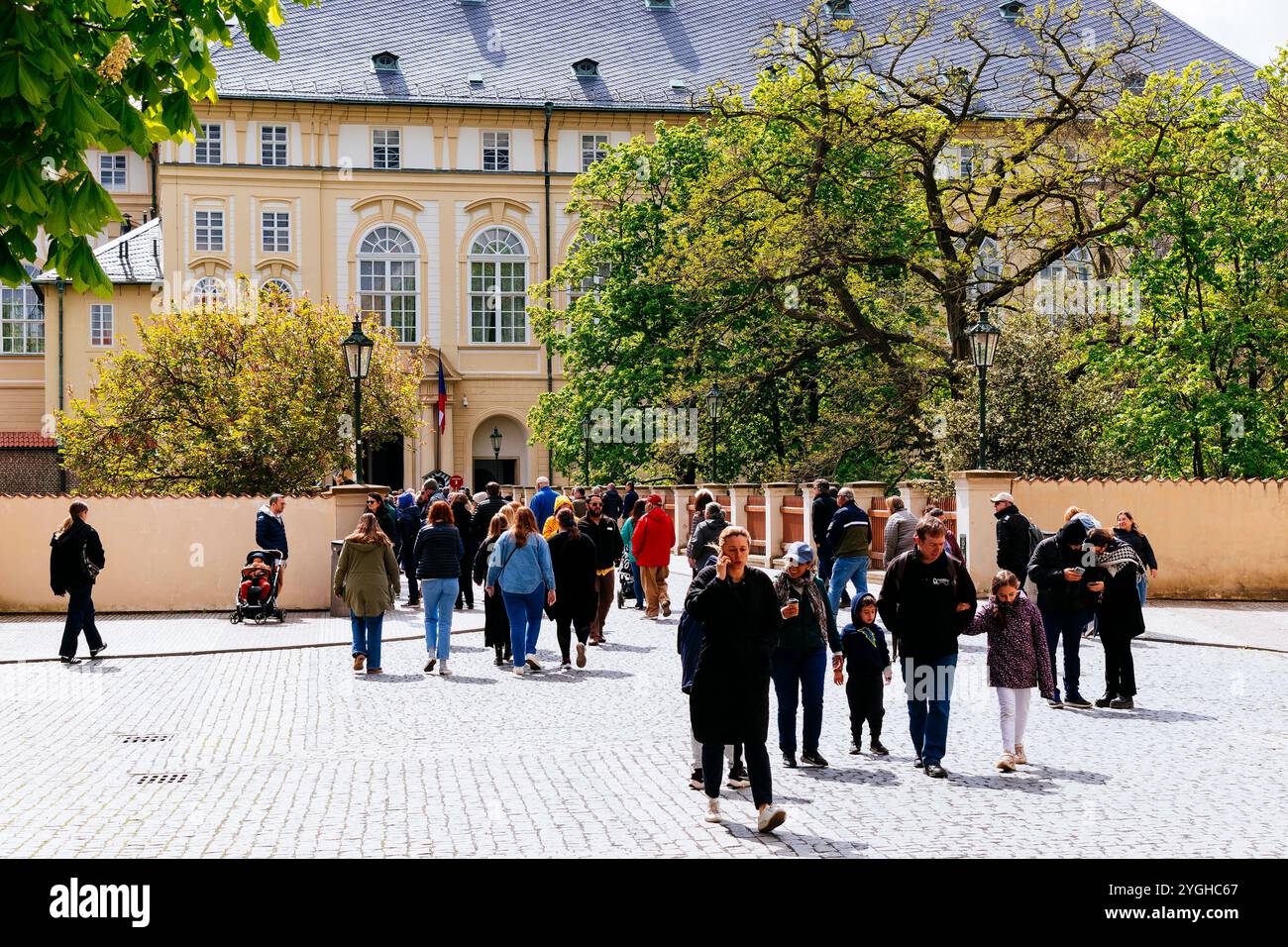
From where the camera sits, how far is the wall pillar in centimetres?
A: 2534

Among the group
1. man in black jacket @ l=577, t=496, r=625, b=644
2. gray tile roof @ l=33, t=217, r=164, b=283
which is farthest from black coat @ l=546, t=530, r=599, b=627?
gray tile roof @ l=33, t=217, r=164, b=283

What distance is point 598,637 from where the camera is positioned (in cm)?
1884

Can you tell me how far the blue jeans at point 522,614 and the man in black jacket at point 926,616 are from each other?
600 centimetres

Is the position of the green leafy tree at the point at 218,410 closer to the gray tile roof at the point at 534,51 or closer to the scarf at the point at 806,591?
the scarf at the point at 806,591

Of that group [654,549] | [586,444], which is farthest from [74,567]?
[586,444]

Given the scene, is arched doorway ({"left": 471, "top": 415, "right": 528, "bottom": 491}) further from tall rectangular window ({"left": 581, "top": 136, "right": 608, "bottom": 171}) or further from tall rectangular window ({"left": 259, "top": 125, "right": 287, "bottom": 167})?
tall rectangular window ({"left": 259, "top": 125, "right": 287, "bottom": 167})

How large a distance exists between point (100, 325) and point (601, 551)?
49.6 metres

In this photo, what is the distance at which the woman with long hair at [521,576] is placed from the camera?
15.6m

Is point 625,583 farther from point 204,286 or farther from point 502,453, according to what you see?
point 204,286

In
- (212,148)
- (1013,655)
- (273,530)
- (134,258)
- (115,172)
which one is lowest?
(1013,655)

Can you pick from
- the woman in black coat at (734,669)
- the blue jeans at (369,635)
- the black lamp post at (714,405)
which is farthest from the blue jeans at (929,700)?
the black lamp post at (714,405)

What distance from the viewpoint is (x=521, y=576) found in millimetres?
15617

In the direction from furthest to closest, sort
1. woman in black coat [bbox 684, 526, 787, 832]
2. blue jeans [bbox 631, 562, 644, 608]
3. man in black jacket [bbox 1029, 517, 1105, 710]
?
blue jeans [bbox 631, 562, 644, 608] → man in black jacket [bbox 1029, 517, 1105, 710] → woman in black coat [bbox 684, 526, 787, 832]

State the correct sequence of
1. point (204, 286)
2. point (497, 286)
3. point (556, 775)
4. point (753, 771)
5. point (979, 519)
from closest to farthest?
point (753, 771) → point (556, 775) → point (979, 519) → point (204, 286) → point (497, 286)
